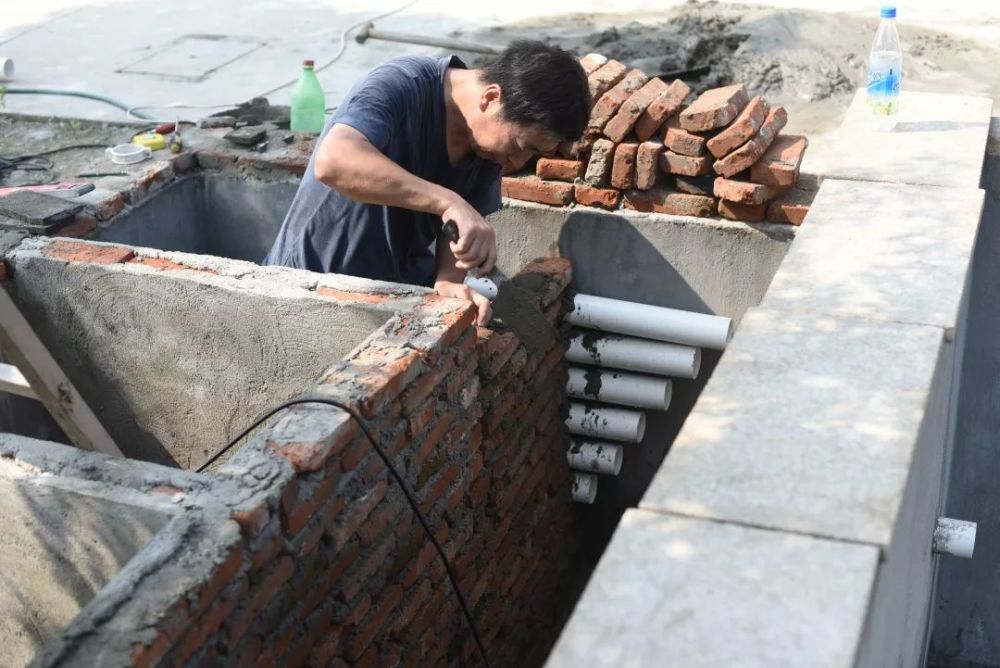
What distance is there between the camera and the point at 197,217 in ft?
17.2

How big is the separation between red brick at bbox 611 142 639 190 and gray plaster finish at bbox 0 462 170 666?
2471mm

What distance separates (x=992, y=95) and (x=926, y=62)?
0.85 metres

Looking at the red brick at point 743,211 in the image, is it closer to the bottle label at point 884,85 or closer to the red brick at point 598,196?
the red brick at point 598,196

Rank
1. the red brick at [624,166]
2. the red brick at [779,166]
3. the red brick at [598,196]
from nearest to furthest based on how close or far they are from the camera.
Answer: the red brick at [779,166] → the red brick at [624,166] → the red brick at [598,196]

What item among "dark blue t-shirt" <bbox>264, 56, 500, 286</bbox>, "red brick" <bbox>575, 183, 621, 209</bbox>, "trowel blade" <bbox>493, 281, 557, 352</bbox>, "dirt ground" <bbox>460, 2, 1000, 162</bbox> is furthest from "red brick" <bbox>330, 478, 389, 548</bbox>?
"dirt ground" <bbox>460, 2, 1000, 162</bbox>

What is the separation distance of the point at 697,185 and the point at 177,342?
2138 mm

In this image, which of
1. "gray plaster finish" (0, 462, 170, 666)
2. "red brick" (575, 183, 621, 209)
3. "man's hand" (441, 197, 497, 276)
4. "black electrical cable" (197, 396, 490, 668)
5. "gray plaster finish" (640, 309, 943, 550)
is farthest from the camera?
"red brick" (575, 183, 621, 209)

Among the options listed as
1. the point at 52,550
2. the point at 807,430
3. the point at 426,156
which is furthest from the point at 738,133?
the point at 52,550

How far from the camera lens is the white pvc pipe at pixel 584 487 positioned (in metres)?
5.01

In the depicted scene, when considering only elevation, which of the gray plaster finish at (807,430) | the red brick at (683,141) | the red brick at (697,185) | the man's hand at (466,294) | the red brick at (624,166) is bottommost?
the man's hand at (466,294)

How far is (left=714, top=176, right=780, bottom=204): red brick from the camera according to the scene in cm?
427

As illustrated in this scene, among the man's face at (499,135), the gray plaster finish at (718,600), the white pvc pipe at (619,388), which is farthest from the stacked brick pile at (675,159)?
the gray plaster finish at (718,600)

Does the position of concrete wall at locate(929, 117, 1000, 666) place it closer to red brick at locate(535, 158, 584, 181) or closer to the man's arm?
red brick at locate(535, 158, 584, 181)

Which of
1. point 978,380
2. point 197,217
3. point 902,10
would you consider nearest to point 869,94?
point 978,380
